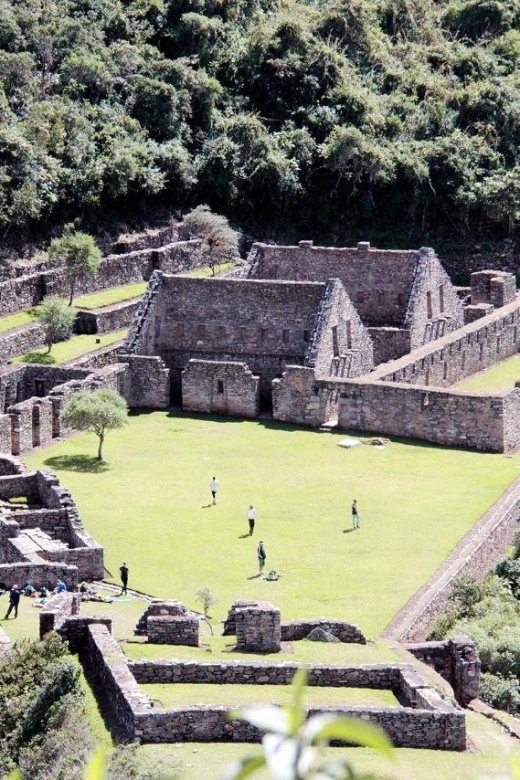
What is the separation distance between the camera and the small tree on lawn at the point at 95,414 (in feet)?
160

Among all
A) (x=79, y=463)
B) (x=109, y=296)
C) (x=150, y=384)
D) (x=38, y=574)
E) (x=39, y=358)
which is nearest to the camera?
(x=38, y=574)

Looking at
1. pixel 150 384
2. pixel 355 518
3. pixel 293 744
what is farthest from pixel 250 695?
pixel 150 384

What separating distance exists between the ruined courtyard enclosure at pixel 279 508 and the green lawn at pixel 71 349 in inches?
163

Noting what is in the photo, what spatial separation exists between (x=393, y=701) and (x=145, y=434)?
81.9ft

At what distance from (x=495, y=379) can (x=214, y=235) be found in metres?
15.9

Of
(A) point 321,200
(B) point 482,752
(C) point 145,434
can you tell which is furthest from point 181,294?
(B) point 482,752

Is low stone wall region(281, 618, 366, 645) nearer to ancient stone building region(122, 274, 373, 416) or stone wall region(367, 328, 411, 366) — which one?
ancient stone building region(122, 274, 373, 416)

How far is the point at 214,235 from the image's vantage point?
7094 centimetres

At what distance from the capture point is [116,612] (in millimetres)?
34594

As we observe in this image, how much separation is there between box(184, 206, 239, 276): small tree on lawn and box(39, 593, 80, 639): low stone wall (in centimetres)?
3615

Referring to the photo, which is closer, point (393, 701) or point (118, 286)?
point (393, 701)

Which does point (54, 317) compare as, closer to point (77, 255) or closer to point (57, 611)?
point (77, 255)

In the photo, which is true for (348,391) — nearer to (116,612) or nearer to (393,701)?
(116,612)

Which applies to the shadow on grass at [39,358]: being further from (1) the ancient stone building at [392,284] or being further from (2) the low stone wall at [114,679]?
(2) the low stone wall at [114,679]
